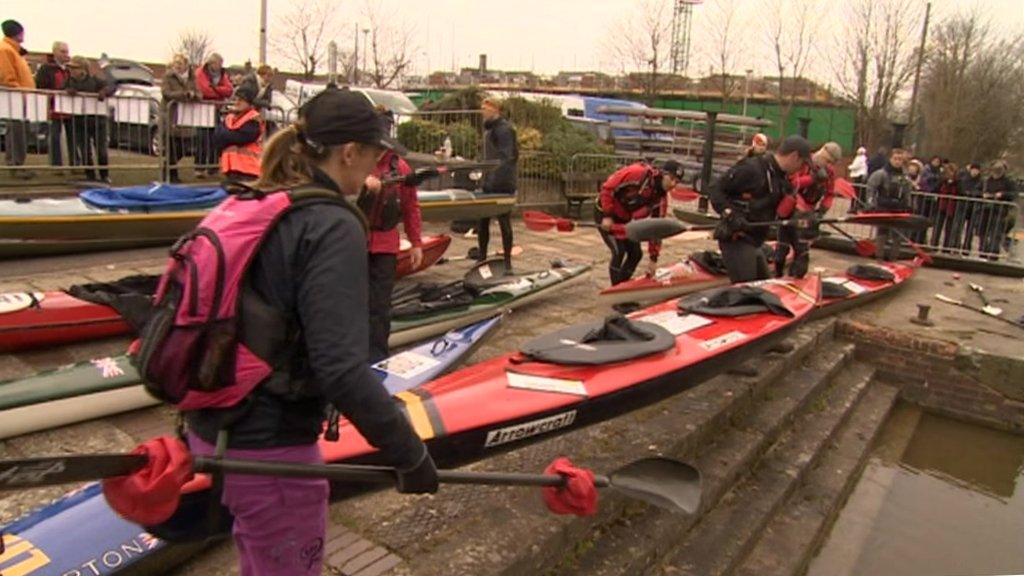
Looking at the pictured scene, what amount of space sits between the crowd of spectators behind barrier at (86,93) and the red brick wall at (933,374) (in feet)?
22.0

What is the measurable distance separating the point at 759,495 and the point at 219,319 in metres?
3.80

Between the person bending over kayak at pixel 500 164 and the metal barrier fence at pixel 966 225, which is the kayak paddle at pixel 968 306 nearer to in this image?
the metal barrier fence at pixel 966 225

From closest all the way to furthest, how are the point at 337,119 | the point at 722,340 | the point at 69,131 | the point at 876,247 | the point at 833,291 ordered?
the point at 337,119 < the point at 722,340 < the point at 833,291 < the point at 69,131 < the point at 876,247

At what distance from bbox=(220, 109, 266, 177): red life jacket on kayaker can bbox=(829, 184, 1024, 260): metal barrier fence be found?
8007 millimetres

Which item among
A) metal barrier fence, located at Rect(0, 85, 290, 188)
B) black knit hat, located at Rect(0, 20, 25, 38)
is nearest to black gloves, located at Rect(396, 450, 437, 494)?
metal barrier fence, located at Rect(0, 85, 290, 188)

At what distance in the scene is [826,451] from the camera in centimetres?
575

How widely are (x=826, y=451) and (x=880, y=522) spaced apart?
0.74m

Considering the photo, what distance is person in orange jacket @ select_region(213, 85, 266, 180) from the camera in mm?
7168

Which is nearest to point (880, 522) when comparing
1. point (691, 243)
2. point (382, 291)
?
point (382, 291)

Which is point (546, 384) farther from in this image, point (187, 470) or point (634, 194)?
point (634, 194)

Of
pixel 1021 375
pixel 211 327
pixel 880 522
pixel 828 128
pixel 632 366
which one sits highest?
pixel 828 128

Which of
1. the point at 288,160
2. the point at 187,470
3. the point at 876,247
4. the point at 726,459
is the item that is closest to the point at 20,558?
the point at 187,470

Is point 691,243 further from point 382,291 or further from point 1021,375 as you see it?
point 382,291

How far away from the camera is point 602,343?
439 cm
